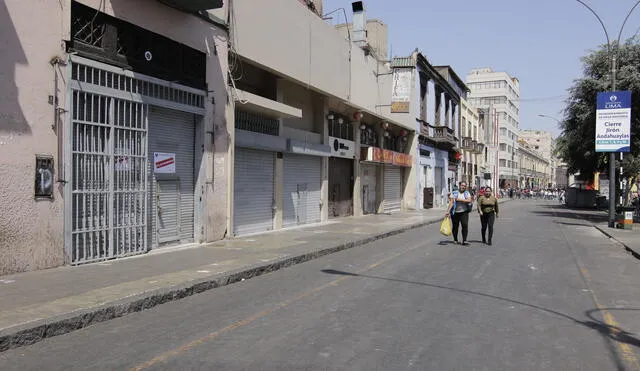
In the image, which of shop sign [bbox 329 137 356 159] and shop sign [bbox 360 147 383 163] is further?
shop sign [bbox 360 147 383 163]

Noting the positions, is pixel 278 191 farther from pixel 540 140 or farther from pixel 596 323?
pixel 540 140

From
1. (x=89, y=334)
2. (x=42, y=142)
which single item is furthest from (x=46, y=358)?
(x=42, y=142)

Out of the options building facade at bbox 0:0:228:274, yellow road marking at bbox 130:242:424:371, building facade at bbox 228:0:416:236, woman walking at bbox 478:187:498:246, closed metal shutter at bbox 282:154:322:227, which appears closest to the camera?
yellow road marking at bbox 130:242:424:371

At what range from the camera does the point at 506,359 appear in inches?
198

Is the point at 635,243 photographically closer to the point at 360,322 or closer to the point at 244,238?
the point at 244,238

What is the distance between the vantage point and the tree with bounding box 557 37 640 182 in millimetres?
25141

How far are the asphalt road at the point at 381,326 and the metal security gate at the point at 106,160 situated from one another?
3132 millimetres

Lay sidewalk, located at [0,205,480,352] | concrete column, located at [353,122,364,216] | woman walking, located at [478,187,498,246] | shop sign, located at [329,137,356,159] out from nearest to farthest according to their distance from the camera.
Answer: sidewalk, located at [0,205,480,352] → woman walking, located at [478,187,498,246] → shop sign, located at [329,137,356,159] → concrete column, located at [353,122,364,216]

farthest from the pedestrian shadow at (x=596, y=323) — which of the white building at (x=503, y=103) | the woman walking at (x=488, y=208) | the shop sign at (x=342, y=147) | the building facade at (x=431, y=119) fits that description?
the white building at (x=503, y=103)

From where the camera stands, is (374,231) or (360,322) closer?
(360,322)

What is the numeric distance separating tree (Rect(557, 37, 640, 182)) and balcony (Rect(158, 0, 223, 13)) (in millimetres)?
20873

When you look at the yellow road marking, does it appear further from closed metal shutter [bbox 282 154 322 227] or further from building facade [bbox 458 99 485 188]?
building facade [bbox 458 99 485 188]

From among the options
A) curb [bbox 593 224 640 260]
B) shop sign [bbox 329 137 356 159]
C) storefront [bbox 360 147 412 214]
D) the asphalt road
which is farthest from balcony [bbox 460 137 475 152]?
the asphalt road

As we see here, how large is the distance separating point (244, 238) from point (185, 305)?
7.37 m
